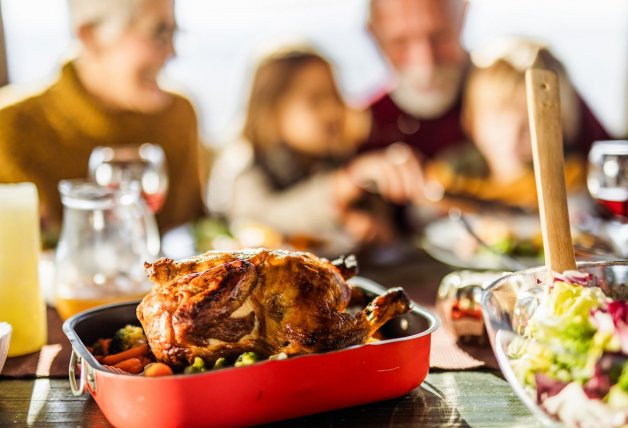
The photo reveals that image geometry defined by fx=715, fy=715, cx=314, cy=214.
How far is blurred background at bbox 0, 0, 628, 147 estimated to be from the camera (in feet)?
12.9

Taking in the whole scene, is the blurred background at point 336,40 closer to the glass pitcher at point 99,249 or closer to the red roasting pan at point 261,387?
the glass pitcher at point 99,249

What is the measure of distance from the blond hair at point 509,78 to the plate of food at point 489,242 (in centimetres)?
145

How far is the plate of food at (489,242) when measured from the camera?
7.48 feet

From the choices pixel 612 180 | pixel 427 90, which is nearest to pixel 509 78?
pixel 427 90

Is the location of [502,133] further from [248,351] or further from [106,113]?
[248,351]

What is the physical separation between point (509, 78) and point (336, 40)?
1027mm

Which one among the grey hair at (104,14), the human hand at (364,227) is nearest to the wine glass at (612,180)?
the human hand at (364,227)

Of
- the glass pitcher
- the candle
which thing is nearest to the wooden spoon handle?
the glass pitcher

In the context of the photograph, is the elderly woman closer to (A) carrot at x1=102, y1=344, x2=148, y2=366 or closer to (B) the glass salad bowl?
(A) carrot at x1=102, y1=344, x2=148, y2=366

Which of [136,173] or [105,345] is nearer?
[105,345]

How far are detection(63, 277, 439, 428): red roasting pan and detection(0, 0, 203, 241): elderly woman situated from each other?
2.21 m

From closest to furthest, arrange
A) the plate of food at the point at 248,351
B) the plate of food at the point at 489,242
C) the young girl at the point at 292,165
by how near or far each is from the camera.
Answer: the plate of food at the point at 248,351, the plate of food at the point at 489,242, the young girl at the point at 292,165

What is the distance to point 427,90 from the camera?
Result: 4.16 meters

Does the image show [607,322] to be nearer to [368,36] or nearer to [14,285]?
[14,285]
